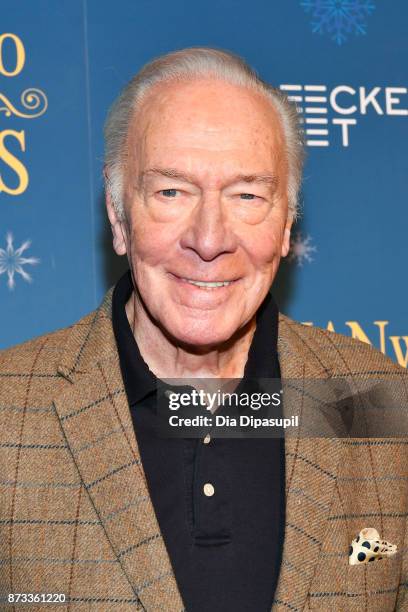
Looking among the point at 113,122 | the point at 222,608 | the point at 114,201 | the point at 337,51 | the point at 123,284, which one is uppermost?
the point at 337,51

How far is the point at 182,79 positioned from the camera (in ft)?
5.61

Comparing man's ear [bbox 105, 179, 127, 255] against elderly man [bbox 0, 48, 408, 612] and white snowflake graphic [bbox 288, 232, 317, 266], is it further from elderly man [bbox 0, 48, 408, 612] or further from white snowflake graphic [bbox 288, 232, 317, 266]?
white snowflake graphic [bbox 288, 232, 317, 266]

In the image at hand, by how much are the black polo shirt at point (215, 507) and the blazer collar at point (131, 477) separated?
0.04 meters

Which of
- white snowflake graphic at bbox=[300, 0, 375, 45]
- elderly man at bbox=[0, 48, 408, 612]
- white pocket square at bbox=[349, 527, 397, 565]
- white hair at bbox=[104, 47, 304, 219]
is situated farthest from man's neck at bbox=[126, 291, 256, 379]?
white snowflake graphic at bbox=[300, 0, 375, 45]

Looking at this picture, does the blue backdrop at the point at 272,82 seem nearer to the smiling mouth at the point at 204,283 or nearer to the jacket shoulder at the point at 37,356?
the jacket shoulder at the point at 37,356

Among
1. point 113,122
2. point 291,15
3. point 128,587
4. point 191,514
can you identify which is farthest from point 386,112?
point 128,587

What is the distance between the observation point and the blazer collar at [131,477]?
148 cm

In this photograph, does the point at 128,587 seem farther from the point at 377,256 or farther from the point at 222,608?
the point at 377,256

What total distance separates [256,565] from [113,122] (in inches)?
34.1

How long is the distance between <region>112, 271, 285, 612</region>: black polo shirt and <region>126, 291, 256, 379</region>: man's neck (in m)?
0.08

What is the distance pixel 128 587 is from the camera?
4.90 ft

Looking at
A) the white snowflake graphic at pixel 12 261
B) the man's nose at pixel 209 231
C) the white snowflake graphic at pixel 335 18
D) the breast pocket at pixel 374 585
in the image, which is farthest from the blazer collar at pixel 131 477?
the white snowflake graphic at pixel 335 18

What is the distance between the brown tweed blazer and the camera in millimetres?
1506

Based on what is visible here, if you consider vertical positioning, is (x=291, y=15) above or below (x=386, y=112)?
above
